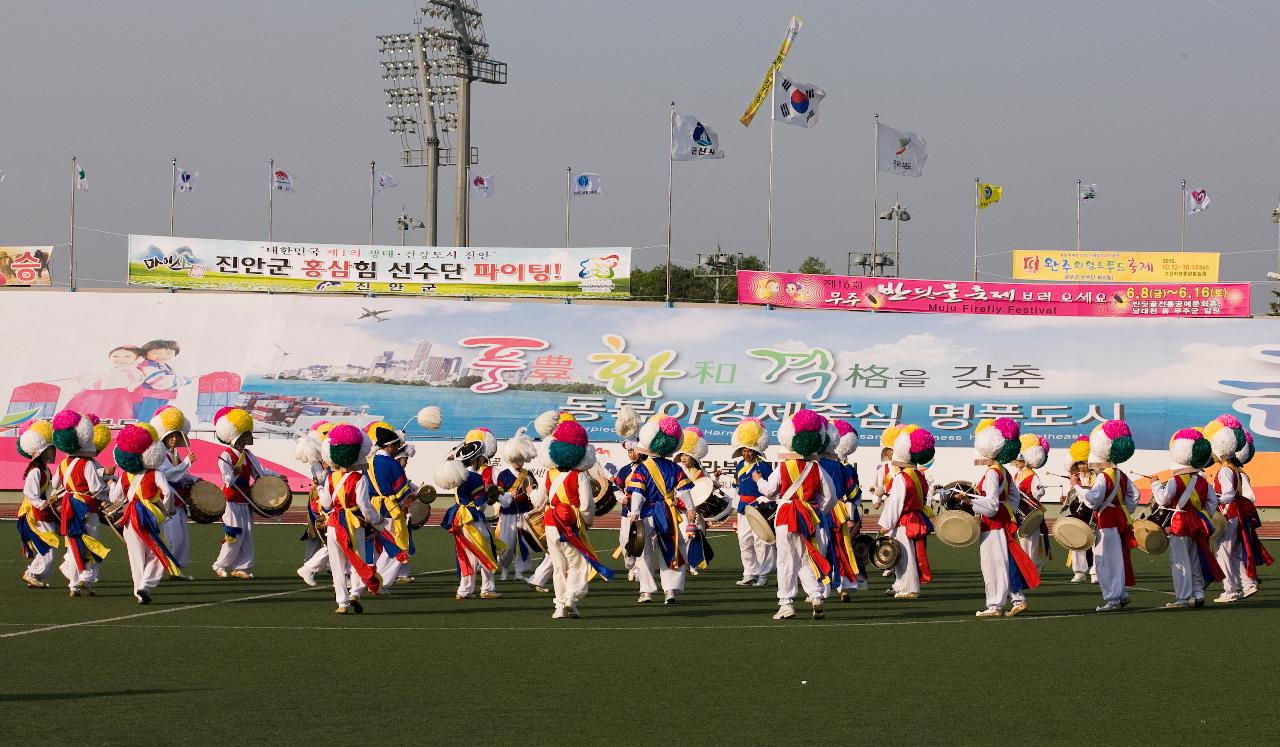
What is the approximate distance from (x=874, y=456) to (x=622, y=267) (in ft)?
31.7

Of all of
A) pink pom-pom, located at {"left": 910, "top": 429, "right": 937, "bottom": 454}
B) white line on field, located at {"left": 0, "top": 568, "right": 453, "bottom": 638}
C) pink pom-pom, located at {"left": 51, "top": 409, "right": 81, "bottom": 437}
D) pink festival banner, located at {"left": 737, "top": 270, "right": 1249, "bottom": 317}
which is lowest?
white line on field, located at {"left": 0, "top": 568, "right": 453, "bottom": 638}

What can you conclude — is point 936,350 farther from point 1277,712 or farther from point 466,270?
point 1277,712

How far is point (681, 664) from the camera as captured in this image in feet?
37.2

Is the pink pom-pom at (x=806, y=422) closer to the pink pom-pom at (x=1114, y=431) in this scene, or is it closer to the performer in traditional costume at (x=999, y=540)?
the performer in traditional costume at (x=999, y=540)

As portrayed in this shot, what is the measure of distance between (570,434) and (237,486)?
603cm

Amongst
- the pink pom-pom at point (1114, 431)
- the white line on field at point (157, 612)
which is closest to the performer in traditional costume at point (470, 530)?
the white line on field at point (157, 612)

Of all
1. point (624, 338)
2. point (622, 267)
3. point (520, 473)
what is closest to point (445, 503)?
point (624, 338)

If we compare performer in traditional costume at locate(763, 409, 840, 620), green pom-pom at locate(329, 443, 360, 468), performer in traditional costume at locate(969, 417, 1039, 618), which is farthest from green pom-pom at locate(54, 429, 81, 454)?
performer in traditional costume at locate(969, 417, 1039, 618)

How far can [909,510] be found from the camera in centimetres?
1680

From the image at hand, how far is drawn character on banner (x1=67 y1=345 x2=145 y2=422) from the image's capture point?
35906mm

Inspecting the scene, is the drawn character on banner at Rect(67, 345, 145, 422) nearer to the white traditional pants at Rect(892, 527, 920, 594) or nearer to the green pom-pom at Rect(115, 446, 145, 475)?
the green pom-pom at Rect(115, 446, 145, 475)

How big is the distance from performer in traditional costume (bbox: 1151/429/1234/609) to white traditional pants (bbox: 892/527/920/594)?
2.72m

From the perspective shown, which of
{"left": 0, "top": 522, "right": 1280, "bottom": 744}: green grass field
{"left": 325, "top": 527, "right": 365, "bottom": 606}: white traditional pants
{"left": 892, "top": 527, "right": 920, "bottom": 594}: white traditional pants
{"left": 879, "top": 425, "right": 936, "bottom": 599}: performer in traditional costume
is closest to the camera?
{"left": 0, "top": 522, "right": 1280, "bottom": 744}: green grass field

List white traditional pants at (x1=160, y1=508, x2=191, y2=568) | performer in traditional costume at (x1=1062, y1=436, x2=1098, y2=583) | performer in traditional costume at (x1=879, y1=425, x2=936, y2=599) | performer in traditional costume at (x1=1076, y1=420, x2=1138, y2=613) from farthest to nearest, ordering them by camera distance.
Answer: performer in traditional costume at (x1=1062, y1=436, x2=1098, y2=583) < white traditional pants at (x1=160, y1=508, x2=191, y2=568) < performer in traditional costume at (x1=879, y1=425, x2=936, y2=599) < performer in traditional costume at (x1=1076, y1=420, x2=1138, y2=613)
